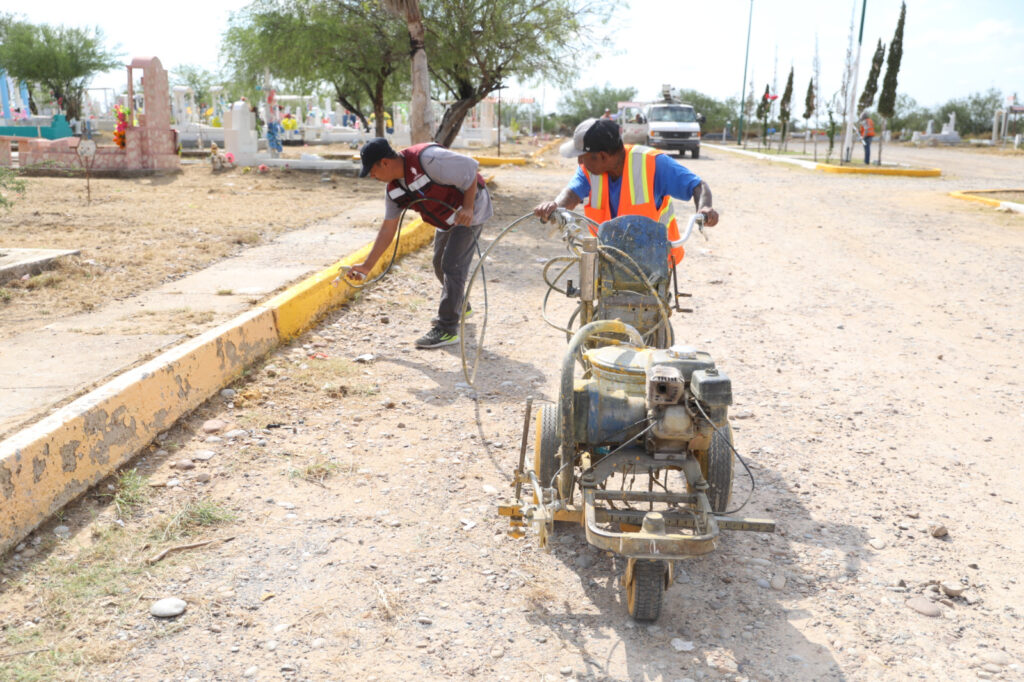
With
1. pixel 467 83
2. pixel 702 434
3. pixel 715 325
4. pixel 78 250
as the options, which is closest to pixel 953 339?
pixel 715 325

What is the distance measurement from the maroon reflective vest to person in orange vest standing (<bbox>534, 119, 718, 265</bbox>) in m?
1.58

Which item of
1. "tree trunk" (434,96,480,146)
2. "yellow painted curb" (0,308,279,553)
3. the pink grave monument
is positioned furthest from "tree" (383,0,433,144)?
"yellow painted curb" (0,308,279,553)

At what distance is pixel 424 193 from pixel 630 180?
2001 mm

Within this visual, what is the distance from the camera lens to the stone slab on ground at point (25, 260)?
6.93 metres

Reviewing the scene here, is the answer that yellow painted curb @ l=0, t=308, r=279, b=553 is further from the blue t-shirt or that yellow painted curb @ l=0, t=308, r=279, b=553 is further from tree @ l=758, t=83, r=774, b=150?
tree @ l=758, t=83, r=774, b=150

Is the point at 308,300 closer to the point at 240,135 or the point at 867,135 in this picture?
the point at 240,135

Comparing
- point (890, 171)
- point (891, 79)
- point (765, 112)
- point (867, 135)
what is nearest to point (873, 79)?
point (891, 79)

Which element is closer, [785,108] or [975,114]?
[785,108]

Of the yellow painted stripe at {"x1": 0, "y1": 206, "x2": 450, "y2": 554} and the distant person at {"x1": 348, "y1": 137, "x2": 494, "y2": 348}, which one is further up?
the distant person at {"x1": 348, "y1": 137, "x2": 494, "y2": 348}

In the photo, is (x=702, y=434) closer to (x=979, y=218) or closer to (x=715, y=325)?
(x=715, y=325)

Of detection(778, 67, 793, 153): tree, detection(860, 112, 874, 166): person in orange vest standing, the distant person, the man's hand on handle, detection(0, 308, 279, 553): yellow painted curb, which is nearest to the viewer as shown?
detection(0, 308, 279, 553): yellow painted curb

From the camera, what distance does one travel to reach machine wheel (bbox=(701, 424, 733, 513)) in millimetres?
3223

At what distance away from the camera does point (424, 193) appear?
5.78 meters

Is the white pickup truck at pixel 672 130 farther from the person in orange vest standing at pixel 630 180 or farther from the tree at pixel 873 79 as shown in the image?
the person in orange vest standing at pixel 630 180
